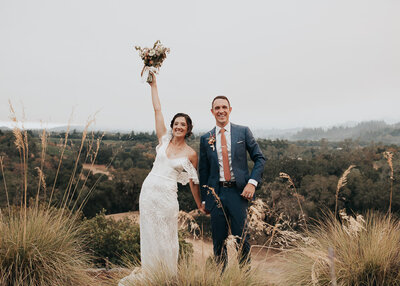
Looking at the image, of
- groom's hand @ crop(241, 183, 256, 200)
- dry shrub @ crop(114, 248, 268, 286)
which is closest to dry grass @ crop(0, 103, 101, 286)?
dry shrub @ crop(114, 248, 268, 286)

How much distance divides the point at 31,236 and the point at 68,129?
135 cm

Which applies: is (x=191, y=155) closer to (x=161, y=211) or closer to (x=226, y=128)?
(x=226, y=128)

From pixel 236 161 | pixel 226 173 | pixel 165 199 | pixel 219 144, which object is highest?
pixel 219 144

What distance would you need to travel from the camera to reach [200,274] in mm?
2566

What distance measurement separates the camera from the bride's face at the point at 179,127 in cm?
349

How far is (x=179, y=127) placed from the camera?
3490 millimetres

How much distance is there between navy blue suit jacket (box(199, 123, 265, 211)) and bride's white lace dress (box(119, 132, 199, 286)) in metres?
0.24

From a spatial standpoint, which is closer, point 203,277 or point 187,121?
point 203,277

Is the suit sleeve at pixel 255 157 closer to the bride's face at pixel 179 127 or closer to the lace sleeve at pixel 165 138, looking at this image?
the bride's face at pixel 179 127

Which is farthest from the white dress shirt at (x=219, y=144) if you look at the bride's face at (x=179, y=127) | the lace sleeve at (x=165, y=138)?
the lace sleeve at (x=165, y=138)

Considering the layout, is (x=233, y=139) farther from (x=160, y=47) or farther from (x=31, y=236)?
(x=31, y=236)

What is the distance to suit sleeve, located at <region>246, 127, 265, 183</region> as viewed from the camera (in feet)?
11.3

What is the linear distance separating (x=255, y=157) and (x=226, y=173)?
1.34 ft

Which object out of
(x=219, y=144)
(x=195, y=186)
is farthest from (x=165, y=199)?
(x=219, y=144)
